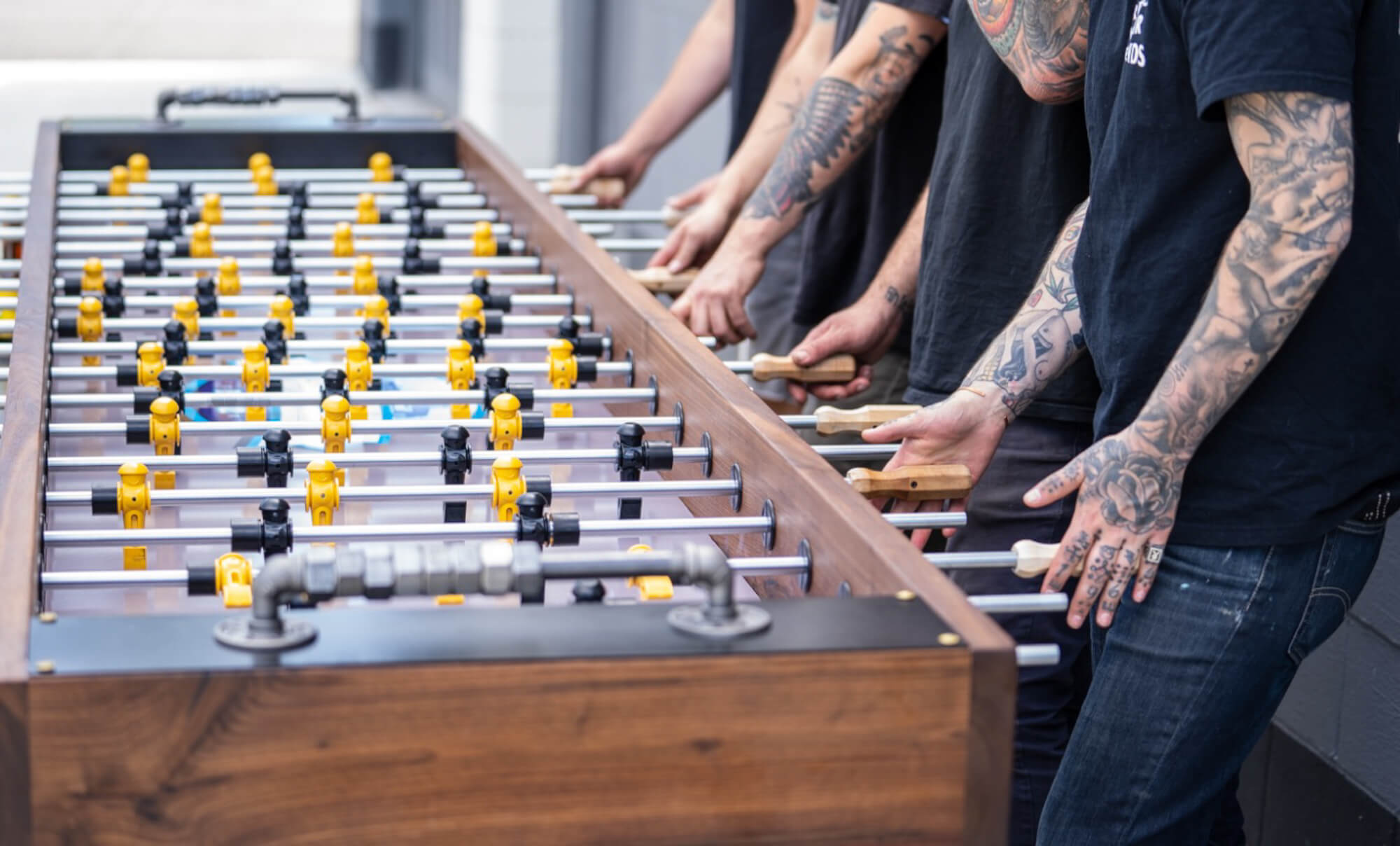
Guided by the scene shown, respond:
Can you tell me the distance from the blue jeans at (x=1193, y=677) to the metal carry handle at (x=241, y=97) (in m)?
2.11

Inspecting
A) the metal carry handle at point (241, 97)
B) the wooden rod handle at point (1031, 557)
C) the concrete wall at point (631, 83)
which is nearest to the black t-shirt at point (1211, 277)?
the wooden rod handle at point (1031, 557)

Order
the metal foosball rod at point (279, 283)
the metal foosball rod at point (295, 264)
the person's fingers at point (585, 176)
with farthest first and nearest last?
the person's fingers at point (585, 176), the metal foosball rod at point (295, 264), the metal foosball rod at point (279, 283)

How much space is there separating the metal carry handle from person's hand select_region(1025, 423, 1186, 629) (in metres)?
2.08

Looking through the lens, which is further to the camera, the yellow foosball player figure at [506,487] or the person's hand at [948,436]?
the person's hand at [948,436]

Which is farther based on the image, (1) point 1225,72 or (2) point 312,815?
(1) point 1225,72

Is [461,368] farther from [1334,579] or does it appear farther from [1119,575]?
[1334,579]

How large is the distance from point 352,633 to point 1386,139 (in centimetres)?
99

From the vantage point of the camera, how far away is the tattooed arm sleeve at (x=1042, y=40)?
5.57 ft

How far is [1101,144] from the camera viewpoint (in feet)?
5.02

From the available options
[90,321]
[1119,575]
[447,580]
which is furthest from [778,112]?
[447,580]

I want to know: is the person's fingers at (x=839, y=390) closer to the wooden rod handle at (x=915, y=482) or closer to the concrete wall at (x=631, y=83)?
the wooden rod handle at (x=915, y=482)

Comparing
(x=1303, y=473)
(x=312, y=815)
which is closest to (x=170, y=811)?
(x=312, y=815)

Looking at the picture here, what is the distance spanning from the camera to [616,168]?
331 centimetres

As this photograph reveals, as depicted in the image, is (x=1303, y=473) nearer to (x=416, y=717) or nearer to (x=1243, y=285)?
(x=1243, y=285)
